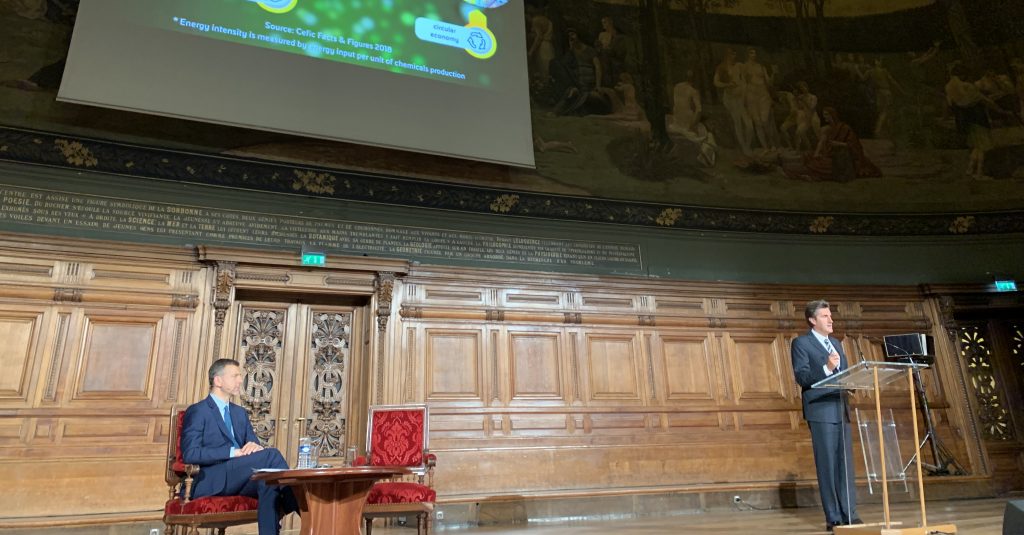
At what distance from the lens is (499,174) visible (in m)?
7.52

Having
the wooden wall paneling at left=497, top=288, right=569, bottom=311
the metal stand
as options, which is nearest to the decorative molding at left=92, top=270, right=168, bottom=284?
the wooden wall paneling at left=497, top=288, right=569, bottom=311

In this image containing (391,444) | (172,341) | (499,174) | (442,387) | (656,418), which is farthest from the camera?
(499,174)

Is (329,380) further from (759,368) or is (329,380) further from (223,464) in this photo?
(759,368)

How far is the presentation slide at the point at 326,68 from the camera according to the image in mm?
5945

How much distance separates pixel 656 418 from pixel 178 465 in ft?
15.4

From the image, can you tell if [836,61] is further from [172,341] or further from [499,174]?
[172,341]

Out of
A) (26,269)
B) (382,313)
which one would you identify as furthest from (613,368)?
(26,269)

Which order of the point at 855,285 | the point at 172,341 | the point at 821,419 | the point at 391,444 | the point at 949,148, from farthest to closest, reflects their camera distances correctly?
the point at 949,148 → the point at 855,285 → the point at 172,341 → the point at 391,444 → the point at 821,419

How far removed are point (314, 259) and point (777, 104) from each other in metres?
6.41

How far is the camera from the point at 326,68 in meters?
6.71

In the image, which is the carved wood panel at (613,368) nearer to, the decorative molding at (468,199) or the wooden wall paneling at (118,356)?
the decorative molding at (468,199)

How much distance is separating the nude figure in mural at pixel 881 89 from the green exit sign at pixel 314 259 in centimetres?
742

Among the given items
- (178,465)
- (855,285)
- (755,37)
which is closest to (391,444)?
(178,465)

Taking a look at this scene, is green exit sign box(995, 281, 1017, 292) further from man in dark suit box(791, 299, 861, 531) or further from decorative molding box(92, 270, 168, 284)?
decorative molding box(92, 270, 168, 284)
